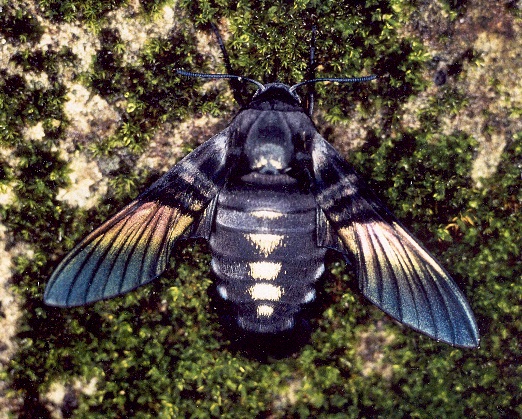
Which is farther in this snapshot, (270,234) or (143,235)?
(143,235)

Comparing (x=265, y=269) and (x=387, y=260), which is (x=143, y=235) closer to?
(x=265, y=269)

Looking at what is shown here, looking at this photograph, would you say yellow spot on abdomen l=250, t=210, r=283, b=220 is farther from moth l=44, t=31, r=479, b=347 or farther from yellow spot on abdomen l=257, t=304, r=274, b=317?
yellow spot on abdomen l=257, t=304, r=274, b=317

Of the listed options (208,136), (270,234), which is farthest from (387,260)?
(208,136)

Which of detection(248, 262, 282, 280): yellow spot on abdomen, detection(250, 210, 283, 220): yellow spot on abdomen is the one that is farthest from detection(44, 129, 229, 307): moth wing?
detection(248, 262, 282, 280): yellow spot on abdomen

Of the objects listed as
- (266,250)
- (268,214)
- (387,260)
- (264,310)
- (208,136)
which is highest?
(208,136)

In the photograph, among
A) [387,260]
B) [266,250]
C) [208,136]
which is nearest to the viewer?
[266,250]

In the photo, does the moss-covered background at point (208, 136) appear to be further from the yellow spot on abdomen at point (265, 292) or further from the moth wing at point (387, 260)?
the yellow spot on abdomen at point (265, 292)

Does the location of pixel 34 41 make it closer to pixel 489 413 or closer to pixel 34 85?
pixel 34 85
